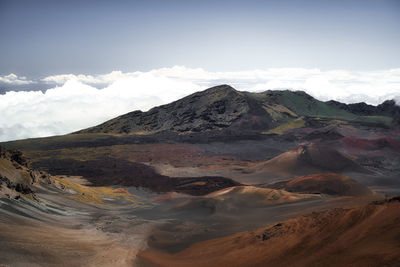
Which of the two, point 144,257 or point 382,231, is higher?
point 382,231

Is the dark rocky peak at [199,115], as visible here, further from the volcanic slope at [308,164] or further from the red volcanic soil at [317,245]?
the red volcanic soil at [317,245]

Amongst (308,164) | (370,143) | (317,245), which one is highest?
(370,143)

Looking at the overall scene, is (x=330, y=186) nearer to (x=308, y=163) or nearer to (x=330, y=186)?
(x=330, y=186)

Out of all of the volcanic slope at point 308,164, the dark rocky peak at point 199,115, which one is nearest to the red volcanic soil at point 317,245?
the volcanic slope at point 308,164

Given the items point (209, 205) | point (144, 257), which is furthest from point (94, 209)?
point (144, 257)

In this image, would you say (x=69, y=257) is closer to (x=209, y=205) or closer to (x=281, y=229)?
(x=281, y=229)

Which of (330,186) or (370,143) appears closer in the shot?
(330,186)

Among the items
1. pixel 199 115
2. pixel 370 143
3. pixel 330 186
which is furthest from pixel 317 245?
pixel 199 115
